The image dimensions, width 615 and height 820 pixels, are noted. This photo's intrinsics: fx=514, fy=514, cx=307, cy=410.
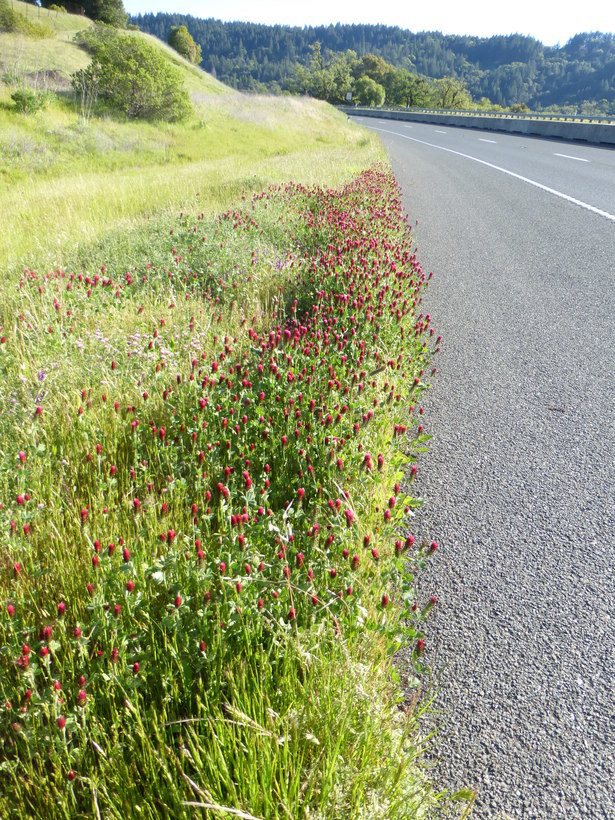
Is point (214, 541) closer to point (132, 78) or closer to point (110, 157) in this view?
point (110, 157)

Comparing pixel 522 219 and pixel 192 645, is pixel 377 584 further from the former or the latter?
pixel 522 219

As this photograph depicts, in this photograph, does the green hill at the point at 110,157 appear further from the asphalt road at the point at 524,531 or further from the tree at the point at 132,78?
the asphalt road at the point at 524,531

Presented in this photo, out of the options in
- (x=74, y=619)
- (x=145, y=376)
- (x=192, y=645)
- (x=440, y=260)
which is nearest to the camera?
(x=192, y=645)

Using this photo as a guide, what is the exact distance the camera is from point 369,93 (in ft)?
270

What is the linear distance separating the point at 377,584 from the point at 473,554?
70 centimetres

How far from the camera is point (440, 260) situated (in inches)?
287

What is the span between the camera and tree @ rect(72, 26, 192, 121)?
22.9 meters

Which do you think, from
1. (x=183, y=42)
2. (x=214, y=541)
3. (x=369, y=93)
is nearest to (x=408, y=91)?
(x=369, y=93)

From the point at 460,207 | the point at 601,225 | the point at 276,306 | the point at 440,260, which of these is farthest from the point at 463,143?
the point at 276,306

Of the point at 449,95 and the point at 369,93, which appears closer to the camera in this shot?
the point at 369,93

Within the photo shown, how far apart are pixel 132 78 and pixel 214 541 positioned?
26.5 meters

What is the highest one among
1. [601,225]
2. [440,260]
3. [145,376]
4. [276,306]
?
[601,225]

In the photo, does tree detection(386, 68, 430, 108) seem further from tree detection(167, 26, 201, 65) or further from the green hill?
the green hill

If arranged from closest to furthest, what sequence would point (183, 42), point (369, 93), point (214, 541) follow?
point (214, 541)
point (183, 42)
point (369, 93)
